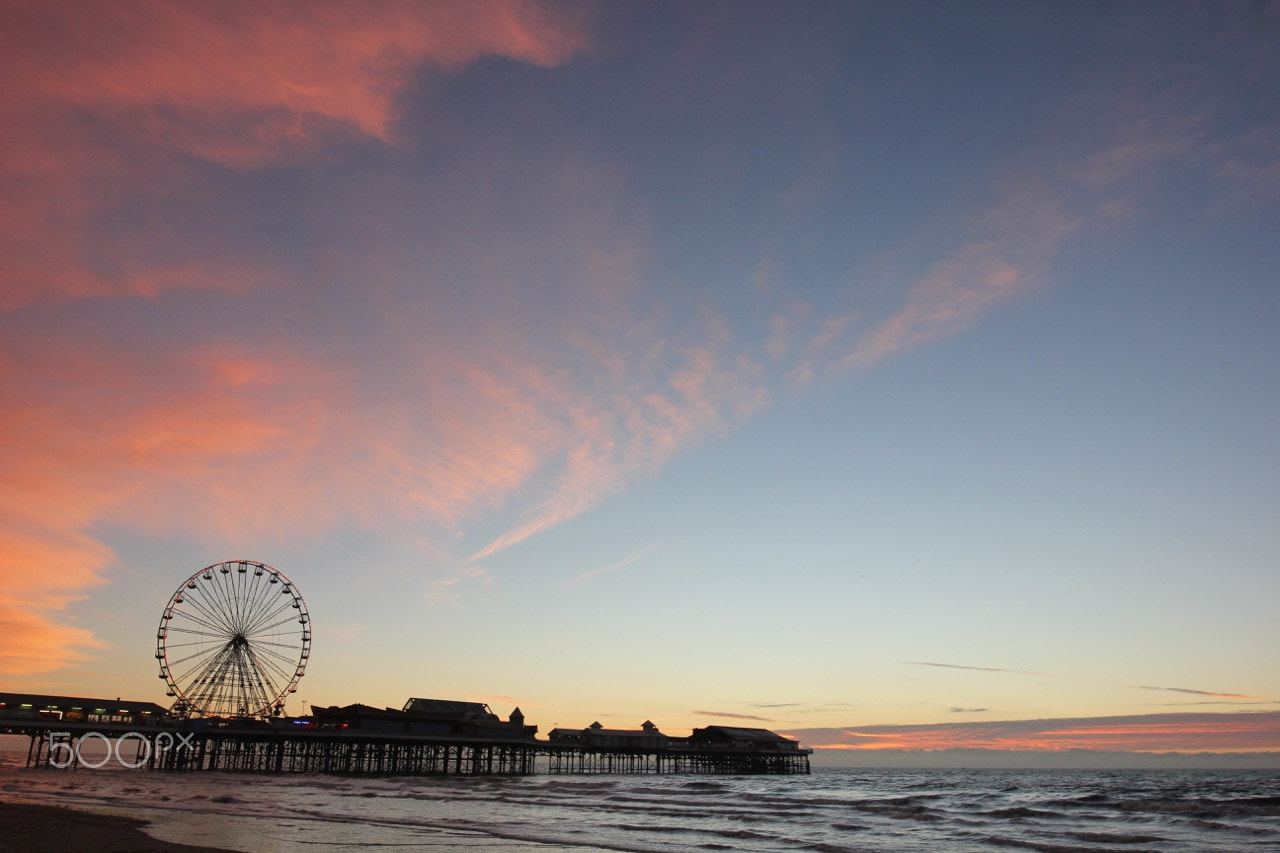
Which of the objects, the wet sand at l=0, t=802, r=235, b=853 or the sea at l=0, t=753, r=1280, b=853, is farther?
the sea at l=0, t=753, r=1280, b=853

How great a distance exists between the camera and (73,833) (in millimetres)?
23719

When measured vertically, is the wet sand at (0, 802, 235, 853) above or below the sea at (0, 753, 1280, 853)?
above

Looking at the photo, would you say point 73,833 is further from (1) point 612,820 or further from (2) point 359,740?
(2) point 359,740

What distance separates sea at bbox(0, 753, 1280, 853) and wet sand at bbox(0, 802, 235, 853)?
125 centimetres

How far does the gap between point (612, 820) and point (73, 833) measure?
2258 centimetres

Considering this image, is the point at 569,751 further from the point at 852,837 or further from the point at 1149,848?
the point at 1149,848

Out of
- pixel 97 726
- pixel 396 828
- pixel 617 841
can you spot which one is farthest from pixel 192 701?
pixel 617 841

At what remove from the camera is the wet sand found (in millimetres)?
21031

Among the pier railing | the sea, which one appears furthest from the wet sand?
the pier railing

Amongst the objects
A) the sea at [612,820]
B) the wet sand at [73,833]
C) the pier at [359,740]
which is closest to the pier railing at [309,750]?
the pier at [359,740]

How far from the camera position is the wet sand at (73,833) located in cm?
2103

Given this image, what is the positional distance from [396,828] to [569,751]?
7193cm

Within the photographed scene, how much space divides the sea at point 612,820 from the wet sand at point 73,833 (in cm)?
125

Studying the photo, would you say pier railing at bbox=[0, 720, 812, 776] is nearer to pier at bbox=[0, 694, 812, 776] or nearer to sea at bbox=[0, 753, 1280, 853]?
pier at bbox=[0, 694, 812, 776]
